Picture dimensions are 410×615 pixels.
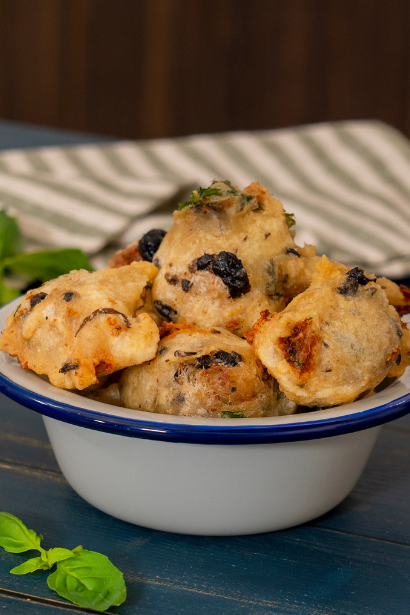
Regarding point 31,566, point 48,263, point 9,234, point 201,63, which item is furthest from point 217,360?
point 201,63

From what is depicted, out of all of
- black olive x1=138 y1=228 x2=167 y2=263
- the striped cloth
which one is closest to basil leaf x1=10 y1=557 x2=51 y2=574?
black olive x1=138 y1=228 x2=167 y2=263

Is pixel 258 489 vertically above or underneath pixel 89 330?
underneath

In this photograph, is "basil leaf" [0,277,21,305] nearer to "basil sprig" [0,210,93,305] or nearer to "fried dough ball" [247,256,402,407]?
"basil sprig" [0,210,93,305]

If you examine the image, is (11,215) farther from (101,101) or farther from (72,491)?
(101,101)

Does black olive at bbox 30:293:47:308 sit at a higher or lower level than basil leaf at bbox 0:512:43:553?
higher

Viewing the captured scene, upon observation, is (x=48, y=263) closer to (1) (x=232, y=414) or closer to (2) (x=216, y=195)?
(2) (x=216, y=195)

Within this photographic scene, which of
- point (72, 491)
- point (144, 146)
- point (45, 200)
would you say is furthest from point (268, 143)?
point (72, 491)
